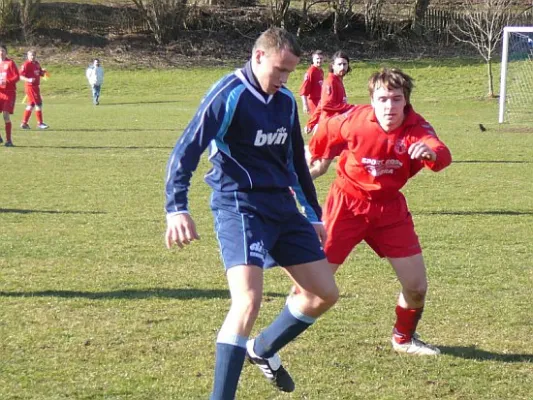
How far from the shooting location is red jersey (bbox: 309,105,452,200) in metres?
5.39

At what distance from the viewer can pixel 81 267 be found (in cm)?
803

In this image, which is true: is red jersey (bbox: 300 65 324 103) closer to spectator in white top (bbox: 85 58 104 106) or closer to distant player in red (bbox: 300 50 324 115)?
distant player in red (bbox: 300 50 324 115)

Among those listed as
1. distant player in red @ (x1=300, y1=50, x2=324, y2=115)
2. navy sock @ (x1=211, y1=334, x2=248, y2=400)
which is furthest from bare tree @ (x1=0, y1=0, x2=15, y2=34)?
navy sock @ (x1=211, y1=334, x2=248, y2=400)

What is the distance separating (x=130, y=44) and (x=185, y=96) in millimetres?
9643

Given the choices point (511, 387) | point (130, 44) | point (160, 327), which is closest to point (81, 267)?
point (160, 327)

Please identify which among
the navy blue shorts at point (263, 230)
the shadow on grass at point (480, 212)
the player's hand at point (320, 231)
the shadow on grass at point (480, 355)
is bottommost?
the shadow on grass at point (480, 212)

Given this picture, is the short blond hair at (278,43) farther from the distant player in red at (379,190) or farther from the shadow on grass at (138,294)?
the shadow on grass at (138,294)

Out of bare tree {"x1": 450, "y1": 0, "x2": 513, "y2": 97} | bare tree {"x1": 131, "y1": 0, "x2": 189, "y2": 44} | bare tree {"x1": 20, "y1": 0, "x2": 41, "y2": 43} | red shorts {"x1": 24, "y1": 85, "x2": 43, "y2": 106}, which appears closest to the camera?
red shorts {"x1": 24, "y1": 85, "x2": 43, "y2": 106}

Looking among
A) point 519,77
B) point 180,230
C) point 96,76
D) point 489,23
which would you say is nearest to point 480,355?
point 180,230

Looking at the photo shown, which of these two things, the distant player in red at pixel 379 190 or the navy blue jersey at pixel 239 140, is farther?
the distant player in red at pixel 379 190

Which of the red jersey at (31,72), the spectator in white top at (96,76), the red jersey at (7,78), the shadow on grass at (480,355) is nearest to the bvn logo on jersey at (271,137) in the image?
the shadow on grass at (480,355)

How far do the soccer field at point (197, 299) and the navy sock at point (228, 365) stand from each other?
0.62 meters

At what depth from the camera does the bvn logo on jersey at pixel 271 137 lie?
4531 millimetres

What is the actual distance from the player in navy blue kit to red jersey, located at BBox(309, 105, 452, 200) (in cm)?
66
